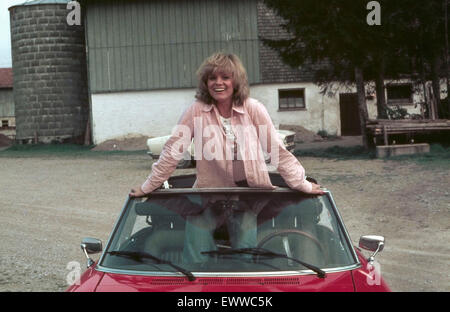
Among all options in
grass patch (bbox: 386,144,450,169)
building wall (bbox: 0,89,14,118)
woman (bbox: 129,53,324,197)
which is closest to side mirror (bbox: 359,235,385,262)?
woman (bbox: 129,53,324,197)

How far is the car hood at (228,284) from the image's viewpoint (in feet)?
11.4

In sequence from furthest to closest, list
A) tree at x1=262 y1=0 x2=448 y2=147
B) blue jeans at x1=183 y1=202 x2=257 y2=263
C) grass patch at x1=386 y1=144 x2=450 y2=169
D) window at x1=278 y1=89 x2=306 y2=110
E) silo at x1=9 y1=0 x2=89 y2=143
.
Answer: silo at x1=9 y1=0 x2=89 y2=143 < window at x1=278 y1=89 x2=306 y2=110 < tree at x1=262 y1=0 x2=448 y2=147 < grass patch at x1=386 y1=144 x2=450 y2=169 < blue jeans at x1=183 y1=202 x2=257 y2=263

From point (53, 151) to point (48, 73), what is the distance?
5668mm

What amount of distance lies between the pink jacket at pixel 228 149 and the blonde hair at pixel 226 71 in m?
0.05

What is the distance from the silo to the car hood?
104 ft

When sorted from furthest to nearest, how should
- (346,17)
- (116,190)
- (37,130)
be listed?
(37,130) < (346,17) < (116,190)

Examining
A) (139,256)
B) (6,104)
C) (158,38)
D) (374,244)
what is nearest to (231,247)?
(139,256)

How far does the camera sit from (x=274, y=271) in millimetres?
3662

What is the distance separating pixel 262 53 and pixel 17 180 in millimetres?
17631

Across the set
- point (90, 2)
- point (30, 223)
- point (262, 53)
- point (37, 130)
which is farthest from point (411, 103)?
point (30, 223)

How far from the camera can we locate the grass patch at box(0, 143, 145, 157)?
28250 mm

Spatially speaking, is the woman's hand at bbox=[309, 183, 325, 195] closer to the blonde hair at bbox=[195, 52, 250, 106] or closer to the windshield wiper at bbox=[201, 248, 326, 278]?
the windshield wiper at bbox=[201, 248, 326, 278]

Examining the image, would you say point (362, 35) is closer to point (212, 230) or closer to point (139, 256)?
point (212, 230)

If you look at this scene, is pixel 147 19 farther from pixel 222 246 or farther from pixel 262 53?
pixel 222 246
